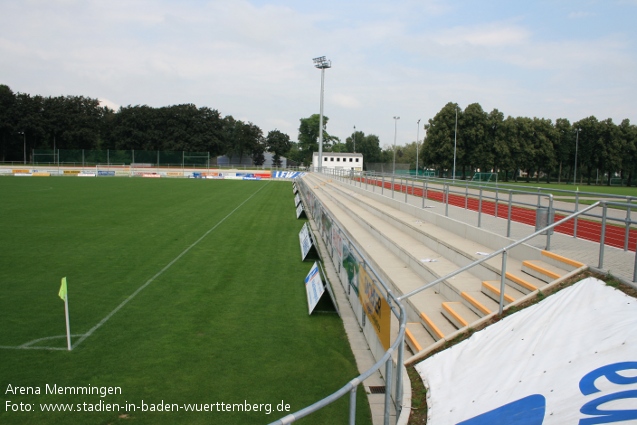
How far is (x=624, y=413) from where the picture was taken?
3438 millimetres

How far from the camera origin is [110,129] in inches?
3649

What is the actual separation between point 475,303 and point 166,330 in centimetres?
500

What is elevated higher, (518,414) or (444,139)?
(444,139)

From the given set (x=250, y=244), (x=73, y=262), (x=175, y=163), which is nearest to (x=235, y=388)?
(x=73, y=262)

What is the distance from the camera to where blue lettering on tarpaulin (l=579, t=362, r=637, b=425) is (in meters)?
3.45

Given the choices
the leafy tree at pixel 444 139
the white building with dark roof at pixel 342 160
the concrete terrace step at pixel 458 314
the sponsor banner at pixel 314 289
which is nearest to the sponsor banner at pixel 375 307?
the concrete terrace step at pixel 458 314

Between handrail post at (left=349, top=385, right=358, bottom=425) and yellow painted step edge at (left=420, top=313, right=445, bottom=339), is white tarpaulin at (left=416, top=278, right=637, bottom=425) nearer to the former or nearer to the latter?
yellow painted step edge at (left=420, top=313, right=445, bottom=339)

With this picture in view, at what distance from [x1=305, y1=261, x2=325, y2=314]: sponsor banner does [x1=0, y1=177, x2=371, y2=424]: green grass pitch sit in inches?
10.0

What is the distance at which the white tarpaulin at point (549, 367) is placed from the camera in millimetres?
3742

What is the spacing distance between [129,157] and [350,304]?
238 ft

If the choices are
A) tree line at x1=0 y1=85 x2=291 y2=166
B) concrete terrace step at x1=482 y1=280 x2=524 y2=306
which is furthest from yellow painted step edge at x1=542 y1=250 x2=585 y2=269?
tree line at x1=0 y1=85 x2=291 y2=166

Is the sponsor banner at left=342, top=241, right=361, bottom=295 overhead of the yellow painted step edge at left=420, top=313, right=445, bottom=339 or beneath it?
overhead

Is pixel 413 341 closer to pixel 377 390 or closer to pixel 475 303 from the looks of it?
pixel 377 390

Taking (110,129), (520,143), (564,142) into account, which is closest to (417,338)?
(520,143)
